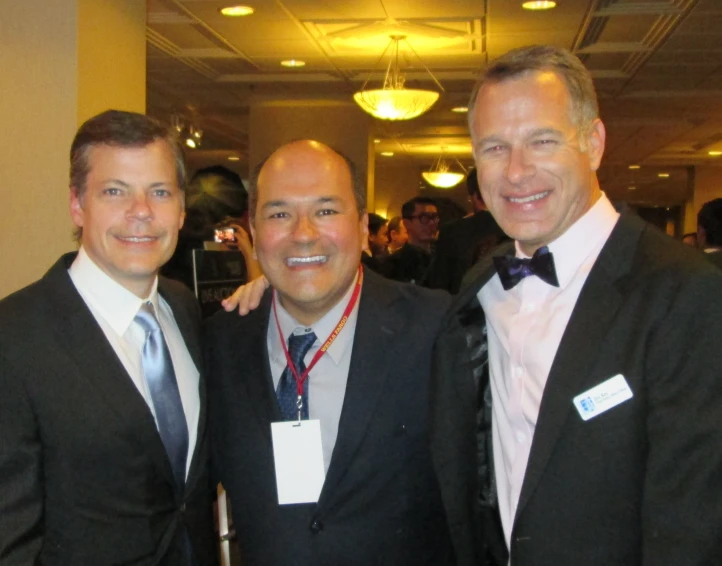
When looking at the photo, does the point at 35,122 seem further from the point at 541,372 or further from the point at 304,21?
the point at 304,21

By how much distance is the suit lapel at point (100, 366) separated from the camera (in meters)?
1.68

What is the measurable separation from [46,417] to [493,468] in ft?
3.33

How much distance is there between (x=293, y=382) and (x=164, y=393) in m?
0.39

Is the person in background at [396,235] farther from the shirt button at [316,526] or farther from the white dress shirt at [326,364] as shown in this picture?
the shirt button at [316,526]

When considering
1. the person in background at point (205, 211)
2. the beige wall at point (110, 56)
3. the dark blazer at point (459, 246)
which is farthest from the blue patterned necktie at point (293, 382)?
the beige wall at point (110, 56)

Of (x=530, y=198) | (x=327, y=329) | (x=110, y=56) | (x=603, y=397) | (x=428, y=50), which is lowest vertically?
(x=603, y=397)

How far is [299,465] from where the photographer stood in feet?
6.55

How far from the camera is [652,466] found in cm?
145

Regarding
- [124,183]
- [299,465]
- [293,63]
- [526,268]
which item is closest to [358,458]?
[299,465]

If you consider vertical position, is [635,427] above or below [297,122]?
below

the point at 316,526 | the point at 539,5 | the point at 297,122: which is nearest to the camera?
the point at 316,526

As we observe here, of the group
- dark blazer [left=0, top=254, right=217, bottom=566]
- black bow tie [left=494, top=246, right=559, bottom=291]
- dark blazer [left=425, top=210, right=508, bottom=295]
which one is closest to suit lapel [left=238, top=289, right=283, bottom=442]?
dark blazer [left=0, top=254, right=217, bottom=566]

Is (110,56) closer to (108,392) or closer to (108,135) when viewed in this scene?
(108,135)

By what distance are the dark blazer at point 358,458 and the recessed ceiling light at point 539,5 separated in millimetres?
4602
